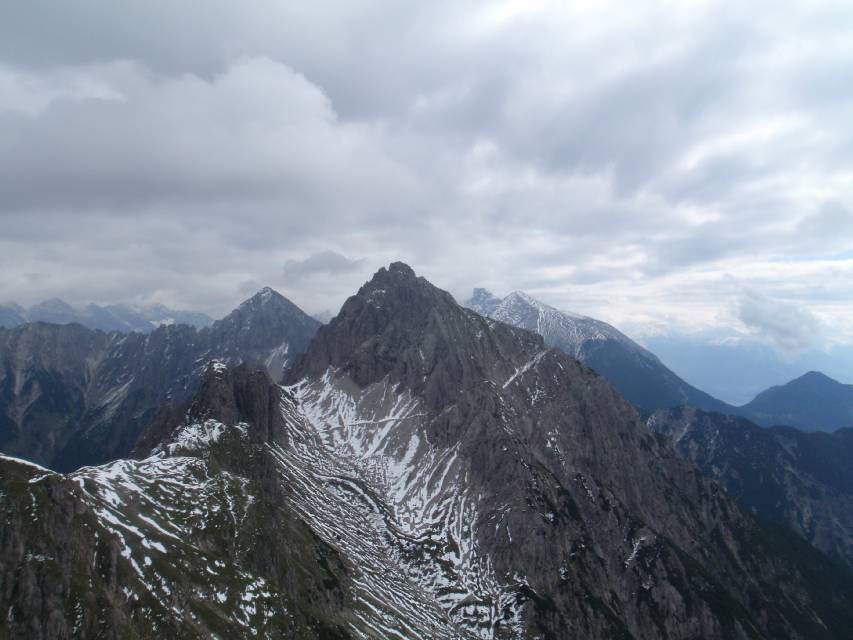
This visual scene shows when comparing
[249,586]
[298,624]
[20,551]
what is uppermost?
[20,551]

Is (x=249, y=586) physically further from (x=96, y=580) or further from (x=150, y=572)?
(x=96, y=580)

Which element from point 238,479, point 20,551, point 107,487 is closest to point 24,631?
point 20,551

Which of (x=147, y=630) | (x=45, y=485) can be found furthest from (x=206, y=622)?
(x=45, y=485)

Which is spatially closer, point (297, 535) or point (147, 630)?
point (147, 630)

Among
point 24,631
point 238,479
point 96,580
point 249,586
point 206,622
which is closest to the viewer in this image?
point 24,631

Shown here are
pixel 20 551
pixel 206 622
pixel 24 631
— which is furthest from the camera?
pixel 206 622

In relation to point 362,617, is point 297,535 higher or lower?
higher

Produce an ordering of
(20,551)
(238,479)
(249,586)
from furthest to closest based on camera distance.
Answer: (238,479) → (249,586) → (20,551)

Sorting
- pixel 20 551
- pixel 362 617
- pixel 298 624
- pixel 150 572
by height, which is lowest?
pixel 362 617

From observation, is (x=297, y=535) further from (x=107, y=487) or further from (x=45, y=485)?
(x=45, y=485)
